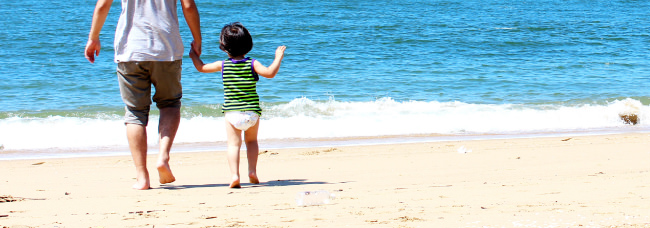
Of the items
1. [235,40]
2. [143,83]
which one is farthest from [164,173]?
[235,40]

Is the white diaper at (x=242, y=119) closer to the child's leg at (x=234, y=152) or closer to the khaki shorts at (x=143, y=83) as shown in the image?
the child's leg at (x=234, y=152)

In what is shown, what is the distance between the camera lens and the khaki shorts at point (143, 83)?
3719 mm

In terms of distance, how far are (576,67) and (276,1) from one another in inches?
473

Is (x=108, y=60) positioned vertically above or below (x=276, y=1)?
below

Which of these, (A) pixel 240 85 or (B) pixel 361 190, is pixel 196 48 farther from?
(B) pixel 361 190

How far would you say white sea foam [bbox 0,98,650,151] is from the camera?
7.62m

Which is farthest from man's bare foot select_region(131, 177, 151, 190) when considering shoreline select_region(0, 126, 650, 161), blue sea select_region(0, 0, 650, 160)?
blue sea select_region(0, 0, 650, 160)

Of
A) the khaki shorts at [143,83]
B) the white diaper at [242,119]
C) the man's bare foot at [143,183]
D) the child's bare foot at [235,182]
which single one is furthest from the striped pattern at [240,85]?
the man's bare foot at [143,183]

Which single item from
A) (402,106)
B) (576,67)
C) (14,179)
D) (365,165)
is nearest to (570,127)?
(402,106)

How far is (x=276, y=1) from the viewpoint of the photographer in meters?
23.2

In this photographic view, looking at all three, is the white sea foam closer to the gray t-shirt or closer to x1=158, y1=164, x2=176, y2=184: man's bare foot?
x1=158, y1=164, x2=176, y2=184: man's bare foot

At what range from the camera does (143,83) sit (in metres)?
3.78

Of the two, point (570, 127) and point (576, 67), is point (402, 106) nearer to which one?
point (570, 127)

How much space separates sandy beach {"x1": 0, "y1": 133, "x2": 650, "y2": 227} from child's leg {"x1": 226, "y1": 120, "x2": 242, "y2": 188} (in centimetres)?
8
